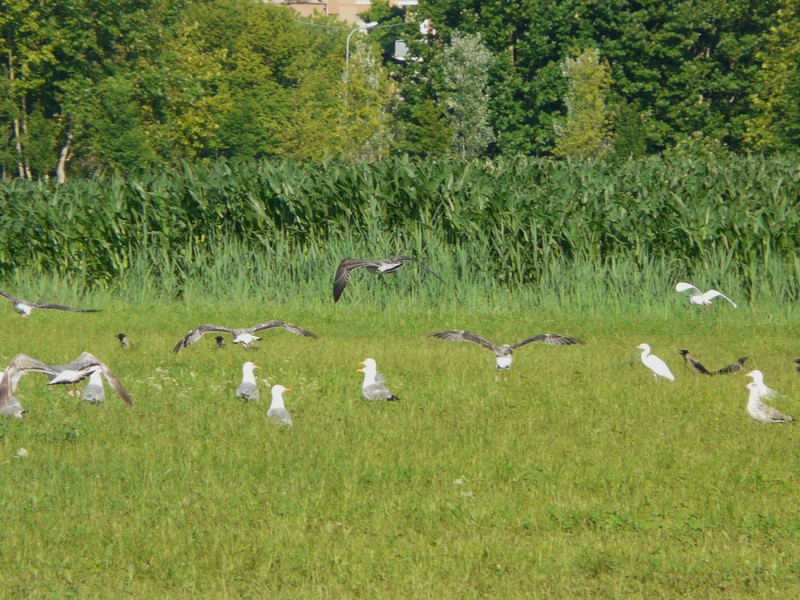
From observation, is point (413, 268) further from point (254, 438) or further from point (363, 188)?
point (254, 438)

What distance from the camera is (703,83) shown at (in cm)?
7156

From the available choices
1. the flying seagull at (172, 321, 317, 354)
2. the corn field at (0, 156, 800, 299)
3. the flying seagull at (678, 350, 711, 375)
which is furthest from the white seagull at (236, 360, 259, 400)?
the corn field at (0, 156, 800, 299)

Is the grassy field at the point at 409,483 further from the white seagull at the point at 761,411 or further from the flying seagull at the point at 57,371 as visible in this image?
the flying seagull at the point at 57,371

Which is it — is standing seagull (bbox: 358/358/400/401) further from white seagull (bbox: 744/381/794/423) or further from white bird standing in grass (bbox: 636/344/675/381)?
white seagull (bbox: 744/381/794/423)

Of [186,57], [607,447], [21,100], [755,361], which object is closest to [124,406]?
[607,447]

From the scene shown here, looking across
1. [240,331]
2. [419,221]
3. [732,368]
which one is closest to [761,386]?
[732,368]

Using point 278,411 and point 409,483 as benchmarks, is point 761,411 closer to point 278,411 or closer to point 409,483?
point 409,483

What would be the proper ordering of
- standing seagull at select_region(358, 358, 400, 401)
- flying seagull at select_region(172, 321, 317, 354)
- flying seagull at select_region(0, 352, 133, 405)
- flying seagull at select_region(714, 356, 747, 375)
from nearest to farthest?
1. flying seagull at select_region(0, 352, 133, 405)
2. standing seagull at select_region(358, 358, 400, 401)
3. flying seagull at select_region(172, 321, 317, 354)
4. flying seagull at select_region(714, 356, 747, 375)

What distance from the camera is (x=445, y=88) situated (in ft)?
263

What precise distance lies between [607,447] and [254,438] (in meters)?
3.46

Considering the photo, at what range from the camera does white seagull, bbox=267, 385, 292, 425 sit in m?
11.7

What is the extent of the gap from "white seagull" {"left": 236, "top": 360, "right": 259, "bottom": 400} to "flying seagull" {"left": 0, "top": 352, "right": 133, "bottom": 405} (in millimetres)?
1783

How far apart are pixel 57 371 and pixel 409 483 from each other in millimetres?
4192

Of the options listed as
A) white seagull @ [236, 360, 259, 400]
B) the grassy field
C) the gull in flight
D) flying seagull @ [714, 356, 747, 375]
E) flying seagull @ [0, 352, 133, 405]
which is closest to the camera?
the grassy field
